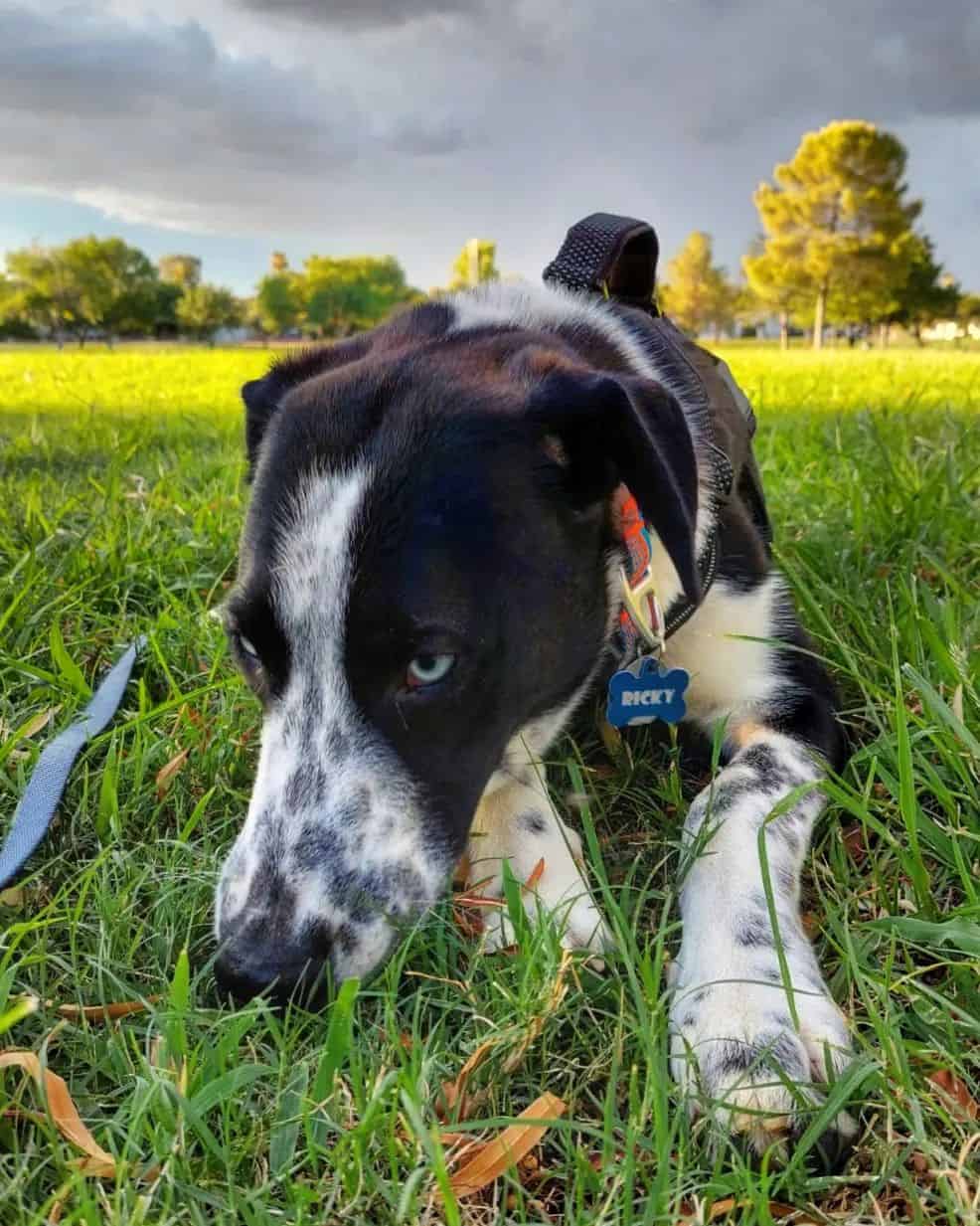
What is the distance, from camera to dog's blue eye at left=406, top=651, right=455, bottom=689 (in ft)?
5.76

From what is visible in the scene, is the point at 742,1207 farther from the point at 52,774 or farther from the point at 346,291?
the point at 346,291

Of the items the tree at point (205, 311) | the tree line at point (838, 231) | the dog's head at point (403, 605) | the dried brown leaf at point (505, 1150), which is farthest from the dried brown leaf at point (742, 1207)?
the tree at point (205, 311)

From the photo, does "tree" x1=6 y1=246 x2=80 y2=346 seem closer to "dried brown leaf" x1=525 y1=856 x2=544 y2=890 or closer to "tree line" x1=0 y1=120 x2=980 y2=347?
"tree line" x1=0 y1=120 x2=980 y2=347

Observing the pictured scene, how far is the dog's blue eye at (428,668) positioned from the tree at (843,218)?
4896cm

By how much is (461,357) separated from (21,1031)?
1388mm

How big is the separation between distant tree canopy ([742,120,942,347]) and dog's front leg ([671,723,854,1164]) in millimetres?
47447

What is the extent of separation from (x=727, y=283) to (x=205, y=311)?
124 feet

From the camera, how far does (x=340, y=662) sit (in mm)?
1760

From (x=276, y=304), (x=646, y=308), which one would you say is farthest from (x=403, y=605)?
(x=276, y=304)

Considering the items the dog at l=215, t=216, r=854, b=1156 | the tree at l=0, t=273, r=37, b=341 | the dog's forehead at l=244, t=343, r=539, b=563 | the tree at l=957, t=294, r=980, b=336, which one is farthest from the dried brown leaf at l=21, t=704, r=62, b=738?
the tree at l=0, t=273, r=37, b=341

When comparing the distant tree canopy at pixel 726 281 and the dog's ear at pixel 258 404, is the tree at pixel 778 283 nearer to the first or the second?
the distant tree canopy at pixel 726 281

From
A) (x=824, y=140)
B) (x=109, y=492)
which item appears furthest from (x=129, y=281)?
(x=109, y=492)

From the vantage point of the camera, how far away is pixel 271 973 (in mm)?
1547

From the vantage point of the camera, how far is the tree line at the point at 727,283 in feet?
155
